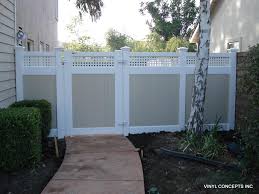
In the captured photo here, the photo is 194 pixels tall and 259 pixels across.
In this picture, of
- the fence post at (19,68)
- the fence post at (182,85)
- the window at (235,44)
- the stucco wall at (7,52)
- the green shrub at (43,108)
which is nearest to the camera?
the stucco wall at (7,52)

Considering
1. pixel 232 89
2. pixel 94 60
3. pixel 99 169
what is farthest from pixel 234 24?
pixel 99 169

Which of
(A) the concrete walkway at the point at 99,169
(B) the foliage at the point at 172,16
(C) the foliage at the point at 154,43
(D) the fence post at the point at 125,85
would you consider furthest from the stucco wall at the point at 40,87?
(B) the foliage at the point at 172,16

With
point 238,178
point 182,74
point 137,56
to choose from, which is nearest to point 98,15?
point 137,56

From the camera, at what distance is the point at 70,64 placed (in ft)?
22.9

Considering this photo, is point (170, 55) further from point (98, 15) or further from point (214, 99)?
point (98, 15)

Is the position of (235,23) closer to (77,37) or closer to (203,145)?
(203,145)

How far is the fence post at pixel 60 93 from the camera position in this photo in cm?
689

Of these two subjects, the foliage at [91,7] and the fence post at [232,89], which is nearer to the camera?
the fence post at [232,89]

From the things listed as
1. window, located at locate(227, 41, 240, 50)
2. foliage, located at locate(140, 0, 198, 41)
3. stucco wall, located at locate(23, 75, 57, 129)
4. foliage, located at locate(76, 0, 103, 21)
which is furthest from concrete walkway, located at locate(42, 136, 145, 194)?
foliage, located at locate(140, 0, 198, 41)

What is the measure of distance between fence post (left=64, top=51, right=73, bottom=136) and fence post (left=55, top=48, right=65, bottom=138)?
0.06 metres

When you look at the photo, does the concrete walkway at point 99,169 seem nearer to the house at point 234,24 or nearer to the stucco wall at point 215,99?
the stucco wall at point 215,99

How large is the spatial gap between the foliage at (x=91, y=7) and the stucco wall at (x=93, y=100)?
2.15 meters

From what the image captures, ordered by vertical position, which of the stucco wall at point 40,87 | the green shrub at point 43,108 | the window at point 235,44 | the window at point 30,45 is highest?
the window at point 235,44

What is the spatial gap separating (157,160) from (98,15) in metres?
4.44
